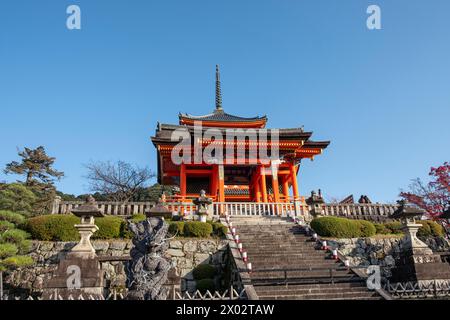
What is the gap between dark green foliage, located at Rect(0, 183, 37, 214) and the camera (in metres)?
14.4

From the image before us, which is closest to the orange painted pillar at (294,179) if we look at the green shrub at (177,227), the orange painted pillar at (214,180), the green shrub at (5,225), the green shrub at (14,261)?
the orange painted pillar at (214,180)

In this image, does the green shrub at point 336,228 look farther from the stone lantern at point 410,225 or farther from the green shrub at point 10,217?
the green shrub at point 10,217

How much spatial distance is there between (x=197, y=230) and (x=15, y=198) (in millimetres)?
9992

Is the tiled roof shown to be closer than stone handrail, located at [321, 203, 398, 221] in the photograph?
No

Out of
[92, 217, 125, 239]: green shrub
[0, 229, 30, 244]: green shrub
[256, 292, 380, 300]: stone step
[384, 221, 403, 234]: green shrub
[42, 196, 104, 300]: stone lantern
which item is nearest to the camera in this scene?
[256, 292, 380, 300]: stone step

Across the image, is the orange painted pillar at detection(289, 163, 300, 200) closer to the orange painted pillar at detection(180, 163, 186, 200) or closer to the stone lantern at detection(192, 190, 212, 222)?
the orange painted pillar at detection(180, 163, 186, 200)

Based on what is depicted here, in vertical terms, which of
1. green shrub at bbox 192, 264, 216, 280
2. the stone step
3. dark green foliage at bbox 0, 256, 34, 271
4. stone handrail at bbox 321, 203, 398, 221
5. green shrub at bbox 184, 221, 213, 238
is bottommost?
the stone step

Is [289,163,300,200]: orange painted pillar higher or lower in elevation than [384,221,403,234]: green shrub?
higher

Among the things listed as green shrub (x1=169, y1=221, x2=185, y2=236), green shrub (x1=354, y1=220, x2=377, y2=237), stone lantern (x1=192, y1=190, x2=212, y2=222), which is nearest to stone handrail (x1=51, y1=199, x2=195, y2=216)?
stone lantern (x1=192, y1=190, x2=212, y2=222)

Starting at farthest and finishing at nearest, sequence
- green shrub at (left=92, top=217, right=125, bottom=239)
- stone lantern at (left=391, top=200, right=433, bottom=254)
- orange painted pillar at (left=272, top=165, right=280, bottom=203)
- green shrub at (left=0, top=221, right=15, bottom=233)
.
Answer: orange painted pillar at (left=272, top=165, right=280, bottom=203) < green shrub at (left=92, top=217, right=125, bottom=239) < stone lantern at (left=391, top=200, right=433, bottom=254) < green shrub at (left=0, top=221, right=15, bottom=233)

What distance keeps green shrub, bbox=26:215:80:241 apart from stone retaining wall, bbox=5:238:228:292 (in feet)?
0.77

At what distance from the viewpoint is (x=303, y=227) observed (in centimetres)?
1359

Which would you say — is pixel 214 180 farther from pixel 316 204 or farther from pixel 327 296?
pixel 327 296

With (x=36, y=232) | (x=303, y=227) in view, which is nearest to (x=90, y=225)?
(x=36, y=232)
